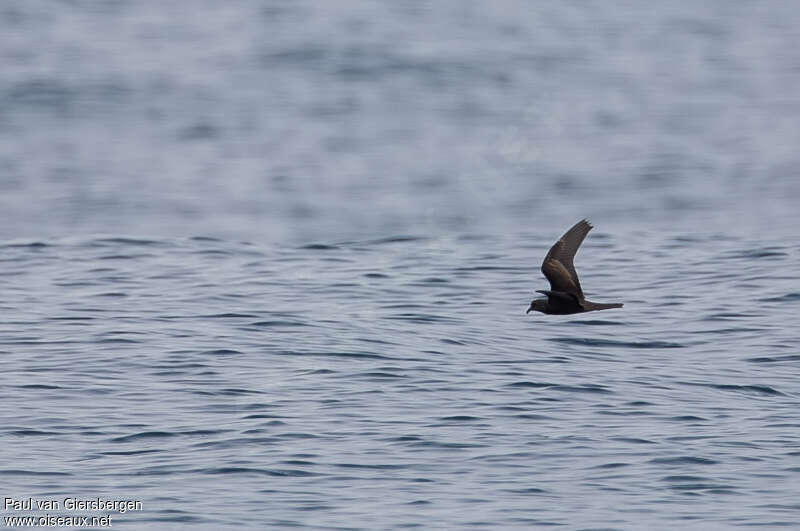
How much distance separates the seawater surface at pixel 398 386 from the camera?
10125 mm

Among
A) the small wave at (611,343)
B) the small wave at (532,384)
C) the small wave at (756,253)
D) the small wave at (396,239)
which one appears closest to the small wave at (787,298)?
the small wave at (756,253)

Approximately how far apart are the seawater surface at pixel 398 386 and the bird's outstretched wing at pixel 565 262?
106 cm

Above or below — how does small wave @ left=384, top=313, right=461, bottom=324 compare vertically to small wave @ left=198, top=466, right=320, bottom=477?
below

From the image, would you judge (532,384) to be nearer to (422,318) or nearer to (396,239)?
(422,318)

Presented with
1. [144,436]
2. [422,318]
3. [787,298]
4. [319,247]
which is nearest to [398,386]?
[144,436]

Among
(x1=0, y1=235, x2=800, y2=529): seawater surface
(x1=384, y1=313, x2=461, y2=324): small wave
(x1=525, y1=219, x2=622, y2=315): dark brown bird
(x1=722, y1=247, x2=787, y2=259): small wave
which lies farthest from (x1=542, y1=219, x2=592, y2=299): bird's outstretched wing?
(x1=722, y1=247, x2=787, y2=259): small wave

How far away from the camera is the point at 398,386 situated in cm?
1277

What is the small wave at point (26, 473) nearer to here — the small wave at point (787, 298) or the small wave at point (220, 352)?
the small wave at point (220, 352)

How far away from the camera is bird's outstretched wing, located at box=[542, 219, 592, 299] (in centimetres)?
1180

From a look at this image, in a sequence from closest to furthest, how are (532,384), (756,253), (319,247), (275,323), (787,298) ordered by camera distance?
1. (532,384)
2. (275,323)
3. (787,298)
4. (756,253)
5. (319,247)

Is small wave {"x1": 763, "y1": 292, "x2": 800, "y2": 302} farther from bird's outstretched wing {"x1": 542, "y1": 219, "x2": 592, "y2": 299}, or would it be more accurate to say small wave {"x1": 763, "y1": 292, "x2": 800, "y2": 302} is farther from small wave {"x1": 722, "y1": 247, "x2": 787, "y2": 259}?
bird's outstretched wing {"x1": 542, "y1": 219, "x2": 592, "y2": 299}

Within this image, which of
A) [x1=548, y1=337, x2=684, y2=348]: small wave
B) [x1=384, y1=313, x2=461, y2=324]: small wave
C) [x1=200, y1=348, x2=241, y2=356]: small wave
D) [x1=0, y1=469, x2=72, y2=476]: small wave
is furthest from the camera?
[x1=384, y1=313, x2=461, y2=324]: small wave

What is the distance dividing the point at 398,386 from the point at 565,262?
192 centimetres

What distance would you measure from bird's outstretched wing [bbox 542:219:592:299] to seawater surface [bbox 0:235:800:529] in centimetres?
106
